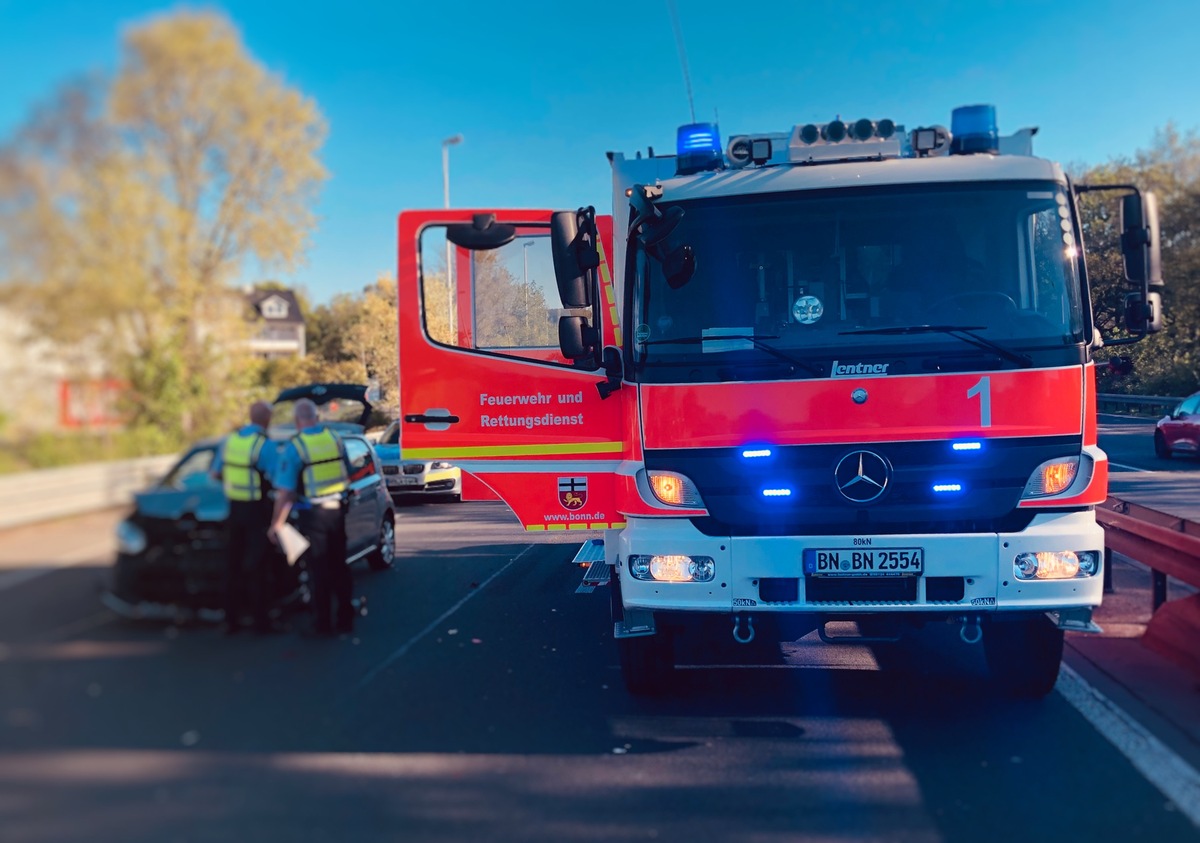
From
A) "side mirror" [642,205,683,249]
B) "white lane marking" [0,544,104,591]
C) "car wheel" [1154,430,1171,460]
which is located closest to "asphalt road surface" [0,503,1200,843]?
"white lane marking" [0,544,104,591]

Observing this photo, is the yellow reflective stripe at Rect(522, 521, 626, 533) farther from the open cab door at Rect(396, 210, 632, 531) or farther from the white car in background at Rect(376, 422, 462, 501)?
the white car in background at Rect(376, 422, 462, 501)

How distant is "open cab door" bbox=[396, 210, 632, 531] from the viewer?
4.29m

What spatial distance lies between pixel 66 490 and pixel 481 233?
2430mm

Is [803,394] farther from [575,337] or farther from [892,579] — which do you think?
[575,337]

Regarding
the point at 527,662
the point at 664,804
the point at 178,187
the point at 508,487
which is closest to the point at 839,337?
the point at 508,487

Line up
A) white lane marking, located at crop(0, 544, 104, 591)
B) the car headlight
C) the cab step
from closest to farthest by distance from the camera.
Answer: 1. white lane marking, located at crop(0, 544, 104, 591)
2. the car headlight
3. the cab step

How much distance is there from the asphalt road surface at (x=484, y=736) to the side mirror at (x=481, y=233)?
1.05 m

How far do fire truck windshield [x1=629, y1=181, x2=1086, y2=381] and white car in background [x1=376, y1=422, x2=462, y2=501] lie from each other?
117cm

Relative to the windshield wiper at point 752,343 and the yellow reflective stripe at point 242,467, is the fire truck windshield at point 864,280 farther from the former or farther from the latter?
the yellow reflective stripe at point 242,467

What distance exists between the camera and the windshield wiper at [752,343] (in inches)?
189

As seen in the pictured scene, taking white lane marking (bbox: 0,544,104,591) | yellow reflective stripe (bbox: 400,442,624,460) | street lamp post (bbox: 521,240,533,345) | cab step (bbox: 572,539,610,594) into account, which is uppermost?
street lamp post (bbox: 521,240,533,345)

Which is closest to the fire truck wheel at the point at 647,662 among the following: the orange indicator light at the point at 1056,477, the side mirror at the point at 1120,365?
the orange indicator light at the point at 1056,477

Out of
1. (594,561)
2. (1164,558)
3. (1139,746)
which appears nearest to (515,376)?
(594,561)

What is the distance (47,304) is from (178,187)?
1.09 feet
